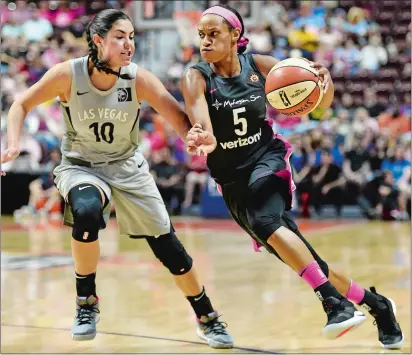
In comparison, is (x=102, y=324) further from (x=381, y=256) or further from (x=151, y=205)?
(x=381, y=256)

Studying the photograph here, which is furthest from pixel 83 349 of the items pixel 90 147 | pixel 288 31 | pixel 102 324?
pixel 288 31

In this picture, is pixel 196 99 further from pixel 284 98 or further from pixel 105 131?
pixel 105 131

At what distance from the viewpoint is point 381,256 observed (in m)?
9.48

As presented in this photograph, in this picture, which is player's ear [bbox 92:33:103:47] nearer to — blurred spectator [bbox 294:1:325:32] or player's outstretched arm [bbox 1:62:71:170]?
player's outstretched arm [bbox 1:62:71:170]

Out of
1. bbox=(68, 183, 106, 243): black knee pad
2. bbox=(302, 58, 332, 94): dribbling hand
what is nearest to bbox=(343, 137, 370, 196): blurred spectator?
bbox=(302, 58, 332, 94): dribbling hand

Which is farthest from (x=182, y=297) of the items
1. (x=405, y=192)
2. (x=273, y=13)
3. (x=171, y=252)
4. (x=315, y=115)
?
(x=273, y=13)

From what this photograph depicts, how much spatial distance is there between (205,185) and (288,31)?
453 cm

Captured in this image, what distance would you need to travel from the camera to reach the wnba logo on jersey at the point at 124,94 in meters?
4.71

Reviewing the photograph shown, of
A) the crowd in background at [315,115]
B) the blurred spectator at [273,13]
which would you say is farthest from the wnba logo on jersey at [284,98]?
the blurred spectator at [273,13]

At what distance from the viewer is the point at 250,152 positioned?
4730 millimetres

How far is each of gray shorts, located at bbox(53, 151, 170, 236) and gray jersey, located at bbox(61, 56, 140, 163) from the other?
72 mm

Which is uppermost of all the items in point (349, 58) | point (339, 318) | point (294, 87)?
point (294, 87)

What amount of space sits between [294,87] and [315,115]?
820 centimetres

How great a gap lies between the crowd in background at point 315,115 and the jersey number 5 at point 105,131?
855 cm
